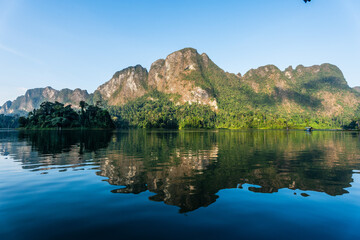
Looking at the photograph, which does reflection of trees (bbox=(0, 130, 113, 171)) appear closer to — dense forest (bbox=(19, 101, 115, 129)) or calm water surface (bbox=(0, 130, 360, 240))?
calm water surface (bbox=(0, 130, 360, 240))

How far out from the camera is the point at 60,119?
173750mm

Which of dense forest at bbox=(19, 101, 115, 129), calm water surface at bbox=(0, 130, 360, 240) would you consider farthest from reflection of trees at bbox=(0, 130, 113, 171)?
dense forest at bbox=(19, 101, 115, 129)

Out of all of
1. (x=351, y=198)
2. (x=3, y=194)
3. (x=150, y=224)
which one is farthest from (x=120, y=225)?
(x=351, y=198)

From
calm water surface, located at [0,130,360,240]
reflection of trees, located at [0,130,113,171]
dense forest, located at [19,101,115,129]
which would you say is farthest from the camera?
dense forest, located at [19,101,115,129]

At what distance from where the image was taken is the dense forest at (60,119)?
174 m

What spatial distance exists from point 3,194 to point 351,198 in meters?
23.3

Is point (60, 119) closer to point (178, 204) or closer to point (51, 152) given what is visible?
point (51, 152)

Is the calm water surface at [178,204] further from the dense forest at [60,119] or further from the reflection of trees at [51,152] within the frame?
the dense forest at [60,119]

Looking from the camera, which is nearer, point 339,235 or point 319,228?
point 339,235

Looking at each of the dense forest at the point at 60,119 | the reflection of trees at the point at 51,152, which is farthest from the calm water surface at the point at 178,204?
the dense forest at the point at 60,119

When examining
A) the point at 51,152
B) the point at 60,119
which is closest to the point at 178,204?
the point at 51,152

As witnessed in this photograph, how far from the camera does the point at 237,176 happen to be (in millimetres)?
18641

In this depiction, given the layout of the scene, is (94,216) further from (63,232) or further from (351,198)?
(351,198)

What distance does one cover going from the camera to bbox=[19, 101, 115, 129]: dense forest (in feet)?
570
